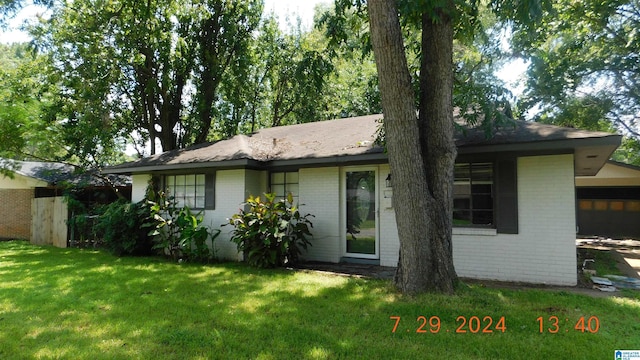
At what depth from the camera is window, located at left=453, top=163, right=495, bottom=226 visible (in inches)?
280

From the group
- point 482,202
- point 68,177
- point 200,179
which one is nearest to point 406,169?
point 482,202

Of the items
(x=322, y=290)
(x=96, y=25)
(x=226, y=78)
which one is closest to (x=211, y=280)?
(x=322, y=290)

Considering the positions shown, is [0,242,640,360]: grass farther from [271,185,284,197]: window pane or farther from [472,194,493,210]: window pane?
[271,185,284,197]: window pane

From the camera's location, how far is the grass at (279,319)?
3607 millimetres

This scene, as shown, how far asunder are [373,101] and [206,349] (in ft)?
17.4

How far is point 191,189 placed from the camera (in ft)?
33.3

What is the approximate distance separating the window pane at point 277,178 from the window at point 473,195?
4509 millimetres

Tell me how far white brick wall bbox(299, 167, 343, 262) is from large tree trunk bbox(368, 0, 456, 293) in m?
3.44

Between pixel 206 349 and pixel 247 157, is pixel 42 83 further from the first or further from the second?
pixel 206 349

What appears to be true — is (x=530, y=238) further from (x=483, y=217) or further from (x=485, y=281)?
(x=485, y=281)

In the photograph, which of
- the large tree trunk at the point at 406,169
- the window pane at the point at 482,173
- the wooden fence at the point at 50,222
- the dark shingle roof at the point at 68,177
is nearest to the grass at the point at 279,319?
the large tree trunk at the point at 406,169

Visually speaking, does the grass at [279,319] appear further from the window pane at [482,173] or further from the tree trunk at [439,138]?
the window pane at [482,173]

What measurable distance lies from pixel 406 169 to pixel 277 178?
5175 millimetres

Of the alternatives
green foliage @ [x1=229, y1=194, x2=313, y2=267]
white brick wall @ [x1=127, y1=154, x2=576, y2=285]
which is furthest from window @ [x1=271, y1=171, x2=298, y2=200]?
white brick wall @ [x1=127, y1=154, x2=576, y2=285]
